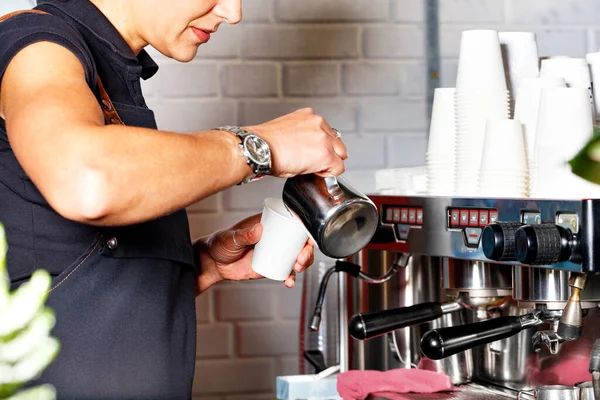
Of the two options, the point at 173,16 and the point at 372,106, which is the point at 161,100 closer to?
the point at 372,106

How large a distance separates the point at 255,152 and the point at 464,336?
0.41m

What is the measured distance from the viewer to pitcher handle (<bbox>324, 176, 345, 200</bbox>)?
2.65 ft

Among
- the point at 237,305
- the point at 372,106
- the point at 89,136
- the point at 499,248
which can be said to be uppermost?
the point at 372,106

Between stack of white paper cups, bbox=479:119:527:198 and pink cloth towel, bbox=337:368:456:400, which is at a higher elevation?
stack of white paper cups, bbox=479:119:527:198

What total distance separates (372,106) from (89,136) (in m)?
1.30

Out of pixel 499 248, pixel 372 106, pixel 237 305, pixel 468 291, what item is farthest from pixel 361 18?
pixel 499 248

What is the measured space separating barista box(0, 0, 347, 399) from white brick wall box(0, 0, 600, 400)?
2.11ft

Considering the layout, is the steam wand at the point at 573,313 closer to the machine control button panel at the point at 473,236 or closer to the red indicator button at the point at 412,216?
the machine control button panel at the point at 473,236

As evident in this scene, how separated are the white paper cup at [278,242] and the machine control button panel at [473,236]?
211 millimetres

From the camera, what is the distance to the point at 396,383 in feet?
3.89

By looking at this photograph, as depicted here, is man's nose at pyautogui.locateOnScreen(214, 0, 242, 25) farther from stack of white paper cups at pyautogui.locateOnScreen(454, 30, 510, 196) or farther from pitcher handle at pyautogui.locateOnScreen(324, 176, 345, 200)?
stack of white paper cups at pyautogui.locateOnScreen(454, 30, 510, 196)

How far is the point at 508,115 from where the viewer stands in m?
1.16

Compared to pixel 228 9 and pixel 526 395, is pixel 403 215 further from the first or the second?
pixel 228 9

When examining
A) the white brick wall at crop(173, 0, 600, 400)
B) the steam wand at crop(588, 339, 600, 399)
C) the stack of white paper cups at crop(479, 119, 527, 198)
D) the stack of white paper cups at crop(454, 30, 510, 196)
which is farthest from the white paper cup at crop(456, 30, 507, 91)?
the white brick wall at crop(173, 0, 600, 400)
